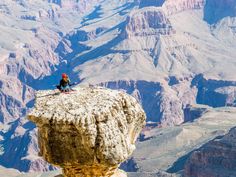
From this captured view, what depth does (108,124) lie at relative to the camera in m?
16.0

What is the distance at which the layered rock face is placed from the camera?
337ft

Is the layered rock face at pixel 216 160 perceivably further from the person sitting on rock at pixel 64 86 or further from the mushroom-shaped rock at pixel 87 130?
the mushroom-shaped rock at pixel 87 130

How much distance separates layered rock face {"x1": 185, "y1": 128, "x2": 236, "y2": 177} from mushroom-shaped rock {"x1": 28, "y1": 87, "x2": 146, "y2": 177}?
282 ft

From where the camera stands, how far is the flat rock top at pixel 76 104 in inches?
632

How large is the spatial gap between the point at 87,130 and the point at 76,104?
38.0 inches

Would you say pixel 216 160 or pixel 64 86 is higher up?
pixel 64 86

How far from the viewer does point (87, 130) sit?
621 inches

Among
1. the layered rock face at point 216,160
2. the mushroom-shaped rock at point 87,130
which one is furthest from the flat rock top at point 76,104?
the layered rock face at point 216,160

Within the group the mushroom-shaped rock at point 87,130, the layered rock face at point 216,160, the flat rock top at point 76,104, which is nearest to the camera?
the mushroom-shaped rock at point 87,130

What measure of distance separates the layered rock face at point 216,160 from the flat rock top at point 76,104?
85832 mm

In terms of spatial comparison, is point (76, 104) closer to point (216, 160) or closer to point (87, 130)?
point (87, 130)

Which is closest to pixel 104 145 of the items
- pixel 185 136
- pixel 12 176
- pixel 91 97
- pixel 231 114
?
pixel 91 97

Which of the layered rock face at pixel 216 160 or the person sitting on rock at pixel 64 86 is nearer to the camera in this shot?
the person sitting on rock at pixel 64 86

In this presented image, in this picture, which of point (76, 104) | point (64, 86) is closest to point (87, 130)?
point (76, 104)
